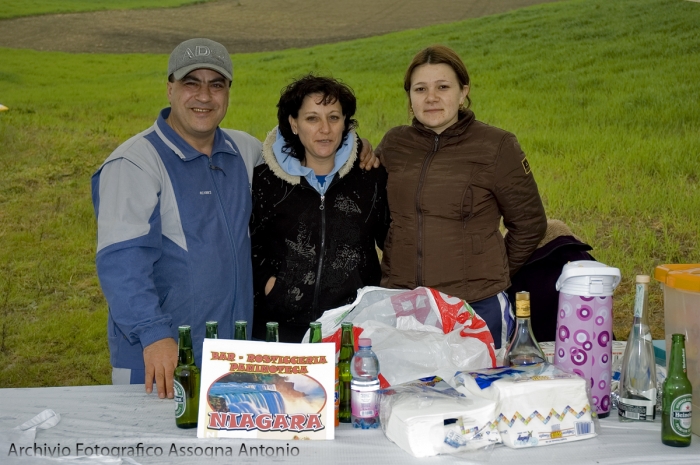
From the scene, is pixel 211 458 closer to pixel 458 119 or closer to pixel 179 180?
pixel 179 180

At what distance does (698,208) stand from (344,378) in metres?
2.25

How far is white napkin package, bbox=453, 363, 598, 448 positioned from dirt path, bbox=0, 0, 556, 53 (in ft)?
8.45

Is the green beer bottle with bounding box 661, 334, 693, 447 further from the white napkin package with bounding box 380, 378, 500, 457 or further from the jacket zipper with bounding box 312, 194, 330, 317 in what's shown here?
the jacket zipper with bounding box 312, 194, 330, 317

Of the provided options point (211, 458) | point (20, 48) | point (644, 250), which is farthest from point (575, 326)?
point (20, 48)

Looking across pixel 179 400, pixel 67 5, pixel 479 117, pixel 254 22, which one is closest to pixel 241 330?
pixel 179 400

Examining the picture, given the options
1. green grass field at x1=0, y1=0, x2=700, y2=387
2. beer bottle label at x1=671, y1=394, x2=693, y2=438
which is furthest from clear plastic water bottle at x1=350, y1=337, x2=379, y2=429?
green grass field at x1=0, y1=0, x2=700, y2=387

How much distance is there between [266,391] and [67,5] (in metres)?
2.87

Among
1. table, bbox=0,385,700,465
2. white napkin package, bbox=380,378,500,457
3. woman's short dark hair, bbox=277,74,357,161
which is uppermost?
woman's short dark hair, bbox=277,74,357,161

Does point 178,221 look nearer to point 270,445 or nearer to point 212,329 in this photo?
point 212,329

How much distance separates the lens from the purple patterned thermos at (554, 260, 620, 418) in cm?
136

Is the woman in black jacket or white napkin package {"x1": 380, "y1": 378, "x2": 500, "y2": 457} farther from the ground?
the woman in black jacket

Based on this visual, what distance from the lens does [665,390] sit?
4.20 feet

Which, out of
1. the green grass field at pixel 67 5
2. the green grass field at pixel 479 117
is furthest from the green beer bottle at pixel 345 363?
the green grass field at pixel 67 5

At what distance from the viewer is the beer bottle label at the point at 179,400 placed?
4.45 ft
